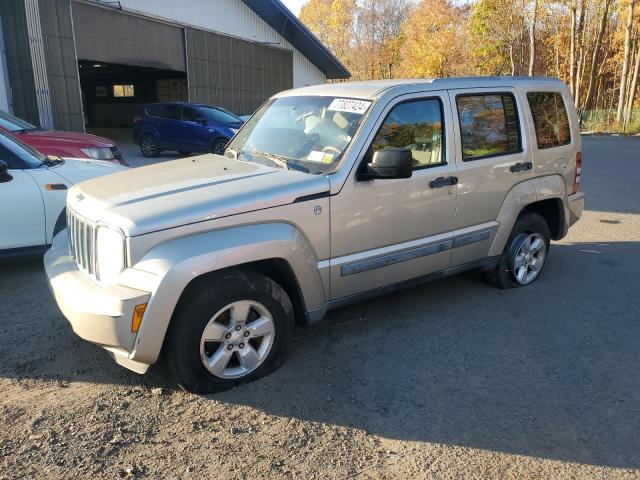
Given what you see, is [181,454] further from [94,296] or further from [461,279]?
[461,279]

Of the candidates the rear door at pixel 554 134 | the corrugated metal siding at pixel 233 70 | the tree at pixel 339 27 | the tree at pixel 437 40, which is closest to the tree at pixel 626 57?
the corrugated metal siding at pixel 233 70

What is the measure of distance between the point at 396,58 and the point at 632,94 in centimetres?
2998

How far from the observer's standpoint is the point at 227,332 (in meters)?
3.35

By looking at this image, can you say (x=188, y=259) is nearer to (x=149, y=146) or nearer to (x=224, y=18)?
(x=149, y=146)

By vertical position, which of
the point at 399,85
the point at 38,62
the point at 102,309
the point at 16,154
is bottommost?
the point at 102,309

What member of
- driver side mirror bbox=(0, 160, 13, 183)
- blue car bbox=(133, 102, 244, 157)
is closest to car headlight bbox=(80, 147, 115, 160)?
driver side mirror bbox=(0, 160, 13, 183)

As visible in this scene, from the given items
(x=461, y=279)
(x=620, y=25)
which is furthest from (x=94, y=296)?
(x=620, y=25)

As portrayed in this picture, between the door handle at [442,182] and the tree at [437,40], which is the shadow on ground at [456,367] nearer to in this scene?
the door handle at [442,182]

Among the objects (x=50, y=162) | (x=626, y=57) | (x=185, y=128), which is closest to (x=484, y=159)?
(x=50, y=162)

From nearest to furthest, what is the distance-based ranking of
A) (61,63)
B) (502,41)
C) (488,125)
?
(488,125)
(61,63)
(502,41)

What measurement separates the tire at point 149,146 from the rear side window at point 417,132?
13667 mm

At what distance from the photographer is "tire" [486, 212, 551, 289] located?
514cm

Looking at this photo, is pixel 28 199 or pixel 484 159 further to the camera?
pixel 28 199

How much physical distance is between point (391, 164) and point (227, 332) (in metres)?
1.53
